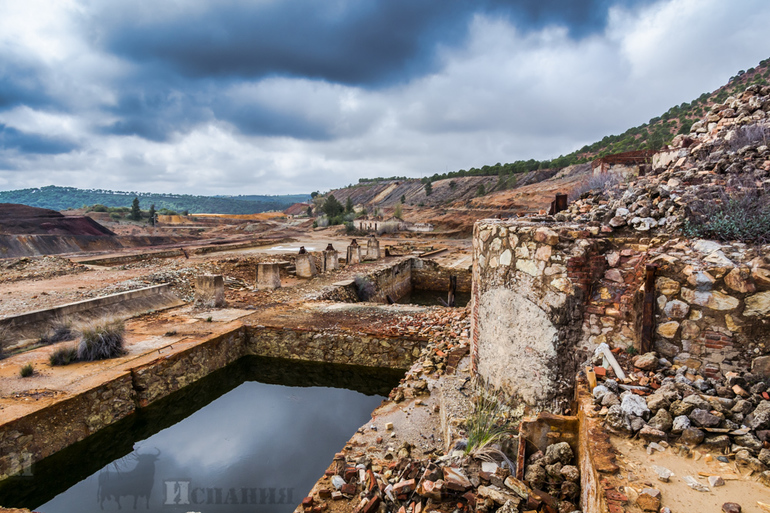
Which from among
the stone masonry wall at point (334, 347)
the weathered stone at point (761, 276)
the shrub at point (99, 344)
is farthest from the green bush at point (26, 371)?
the weathered stone at point (761, 276)

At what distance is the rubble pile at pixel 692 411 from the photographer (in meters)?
2.12

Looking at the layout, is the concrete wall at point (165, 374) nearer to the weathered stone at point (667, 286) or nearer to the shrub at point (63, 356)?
the shrub at point (63, 356)

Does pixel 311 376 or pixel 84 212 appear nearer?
pixel 311 376

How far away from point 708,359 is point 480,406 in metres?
1.93

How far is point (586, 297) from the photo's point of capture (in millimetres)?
3248

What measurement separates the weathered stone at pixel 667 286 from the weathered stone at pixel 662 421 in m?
0.89

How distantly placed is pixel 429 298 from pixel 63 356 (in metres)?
14.2

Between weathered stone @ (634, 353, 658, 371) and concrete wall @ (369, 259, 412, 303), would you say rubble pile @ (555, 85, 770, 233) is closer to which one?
weathered stone @ (634, 353, 658, 371)

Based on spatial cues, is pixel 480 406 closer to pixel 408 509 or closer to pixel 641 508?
pixel 408 509

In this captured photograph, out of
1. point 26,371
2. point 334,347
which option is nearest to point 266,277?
point 334,347

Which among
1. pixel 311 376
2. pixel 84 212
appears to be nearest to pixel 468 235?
pixel 311 376

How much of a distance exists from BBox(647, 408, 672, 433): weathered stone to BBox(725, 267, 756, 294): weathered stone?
0.99 metres

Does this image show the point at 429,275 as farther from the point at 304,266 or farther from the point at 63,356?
the point at 63,356

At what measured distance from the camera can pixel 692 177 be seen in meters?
3.49
